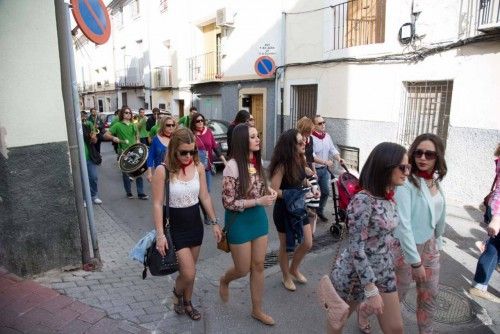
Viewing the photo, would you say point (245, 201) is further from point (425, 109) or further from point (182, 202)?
point (425, 109)

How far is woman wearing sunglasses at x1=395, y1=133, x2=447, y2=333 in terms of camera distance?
2.51m

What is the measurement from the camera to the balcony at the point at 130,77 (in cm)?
2295

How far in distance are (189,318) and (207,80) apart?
42.1ft

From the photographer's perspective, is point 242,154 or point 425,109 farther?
point 425,109

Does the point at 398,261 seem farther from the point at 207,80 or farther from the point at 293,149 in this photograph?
the point at 207,80

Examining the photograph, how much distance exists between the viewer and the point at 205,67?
15.9 m

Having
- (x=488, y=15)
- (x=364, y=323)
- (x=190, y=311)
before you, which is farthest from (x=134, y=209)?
(x=488, y=15)

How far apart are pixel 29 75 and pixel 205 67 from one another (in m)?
12.9

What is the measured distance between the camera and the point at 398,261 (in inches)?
102

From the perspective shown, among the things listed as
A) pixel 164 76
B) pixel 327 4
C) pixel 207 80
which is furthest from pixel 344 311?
pixel 164 76

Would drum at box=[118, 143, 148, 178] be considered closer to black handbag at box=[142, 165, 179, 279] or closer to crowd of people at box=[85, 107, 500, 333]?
crowd of people at box=[85, 107, 500, 333]

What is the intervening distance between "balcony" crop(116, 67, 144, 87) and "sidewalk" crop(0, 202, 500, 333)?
20.5 m

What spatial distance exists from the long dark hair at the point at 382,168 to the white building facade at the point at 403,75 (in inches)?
184

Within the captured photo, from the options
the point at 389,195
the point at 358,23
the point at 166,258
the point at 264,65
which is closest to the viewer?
the point at 389,195
